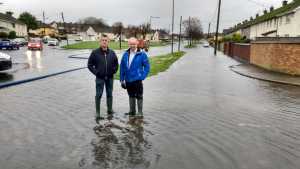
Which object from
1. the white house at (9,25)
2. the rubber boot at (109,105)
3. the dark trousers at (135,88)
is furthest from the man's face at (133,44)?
the white house at (9,25)

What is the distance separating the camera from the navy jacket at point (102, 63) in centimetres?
756

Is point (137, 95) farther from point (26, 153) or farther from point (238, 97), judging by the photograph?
point (238, 97)

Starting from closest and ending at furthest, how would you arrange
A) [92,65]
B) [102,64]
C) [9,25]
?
1. [102,64]
2. [92,65]
3. [9,25]

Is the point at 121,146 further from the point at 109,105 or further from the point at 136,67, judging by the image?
the point at 109,105

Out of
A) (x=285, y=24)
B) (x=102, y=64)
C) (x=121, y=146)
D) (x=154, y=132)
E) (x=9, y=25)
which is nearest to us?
(x=121, y=146)

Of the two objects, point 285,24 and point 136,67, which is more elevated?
point 285,24

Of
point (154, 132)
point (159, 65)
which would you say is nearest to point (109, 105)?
point (154, 132)

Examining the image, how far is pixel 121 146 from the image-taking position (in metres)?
5.57

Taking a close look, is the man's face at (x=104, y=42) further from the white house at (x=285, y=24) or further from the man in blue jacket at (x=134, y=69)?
the white house at (x=285, y=24)

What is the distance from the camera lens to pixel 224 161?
4988 millimetres

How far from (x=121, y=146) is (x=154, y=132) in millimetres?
1088

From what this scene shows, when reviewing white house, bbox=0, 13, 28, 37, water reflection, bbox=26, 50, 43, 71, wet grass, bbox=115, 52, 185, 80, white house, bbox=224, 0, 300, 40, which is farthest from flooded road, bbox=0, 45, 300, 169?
white house, bbox=0, 13, 28, 37

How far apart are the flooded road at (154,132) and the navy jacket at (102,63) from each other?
36.9 inches

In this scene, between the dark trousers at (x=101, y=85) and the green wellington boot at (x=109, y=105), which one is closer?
the dark trousers at (x=101, y=85)
